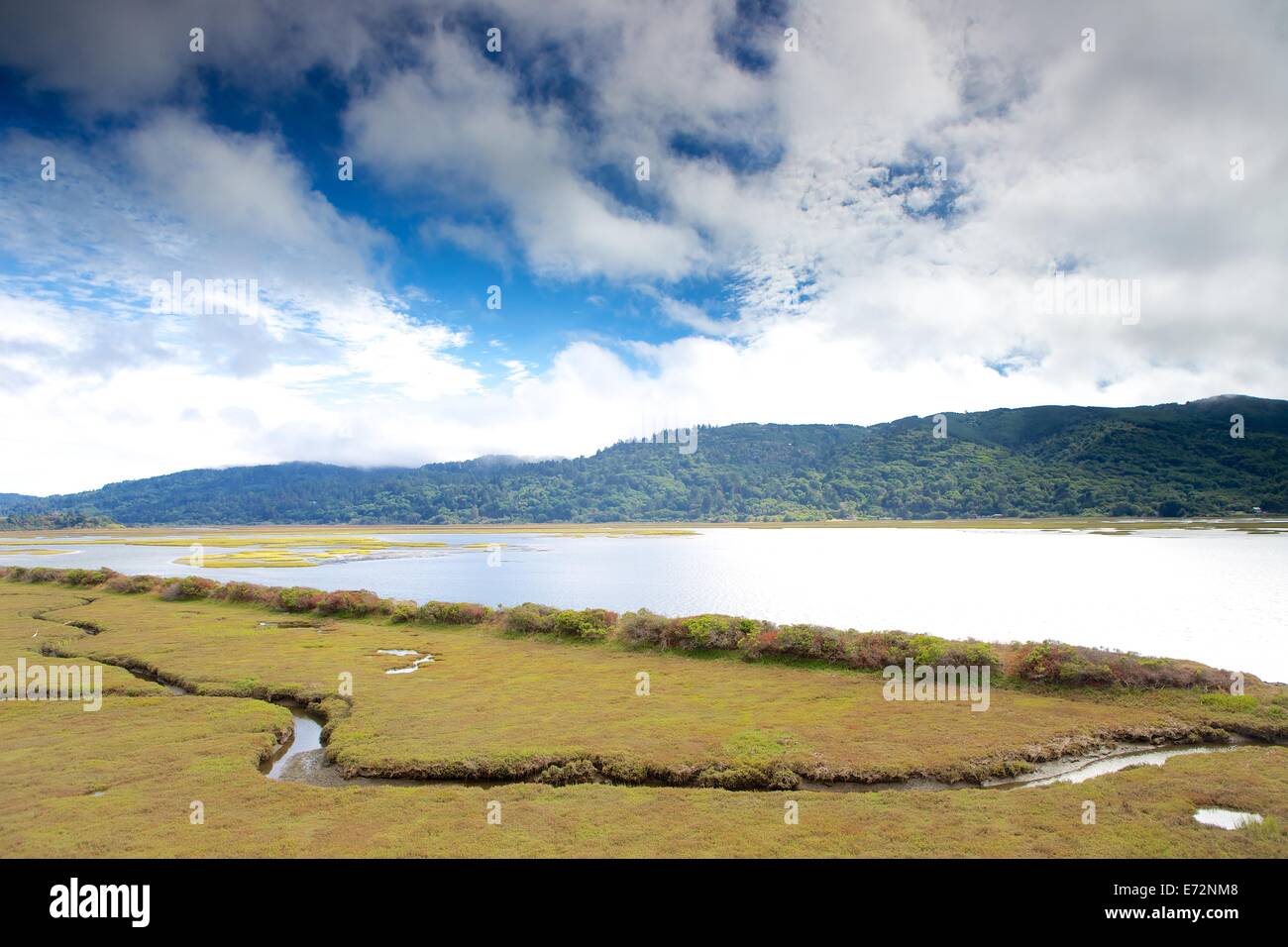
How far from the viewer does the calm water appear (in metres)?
45.8

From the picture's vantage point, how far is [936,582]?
2788 inches

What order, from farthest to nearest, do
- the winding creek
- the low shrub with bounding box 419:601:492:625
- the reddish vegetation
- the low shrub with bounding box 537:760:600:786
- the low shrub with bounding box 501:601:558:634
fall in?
the low shrub with bounding box 419:601:492:625
the low shrub with bounding box 501:601:558:634
the reddish vegetation
the low shrub with bounding box 537:760:600:786
the winding creek

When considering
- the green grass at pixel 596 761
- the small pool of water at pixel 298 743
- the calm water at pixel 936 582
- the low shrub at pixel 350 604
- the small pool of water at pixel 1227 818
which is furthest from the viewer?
the low shrub at pixel 350 604

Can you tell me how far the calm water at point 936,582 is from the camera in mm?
45781

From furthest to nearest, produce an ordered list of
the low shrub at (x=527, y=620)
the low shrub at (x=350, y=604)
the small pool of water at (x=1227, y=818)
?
the low shrub at (x=350, y=604) → the low shrub at (x=527, y=620) → the small pool of water at (x=1227, y=818)

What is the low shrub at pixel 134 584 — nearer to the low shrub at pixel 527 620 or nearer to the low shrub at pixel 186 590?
the low shrub at pixel 186 590

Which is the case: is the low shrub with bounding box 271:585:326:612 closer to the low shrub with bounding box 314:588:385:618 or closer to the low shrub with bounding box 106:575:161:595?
the low shrub with bounding box 314:588:385:618

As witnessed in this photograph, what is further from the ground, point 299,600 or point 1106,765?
point 299,600

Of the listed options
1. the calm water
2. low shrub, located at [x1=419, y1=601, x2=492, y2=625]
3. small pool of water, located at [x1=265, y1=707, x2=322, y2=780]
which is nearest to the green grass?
small pool of water, located at [x1=265, y1=707, x2=322, y2=780]

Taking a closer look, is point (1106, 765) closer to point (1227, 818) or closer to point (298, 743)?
point (1227, 818)

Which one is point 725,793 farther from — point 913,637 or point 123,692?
point 123,692
